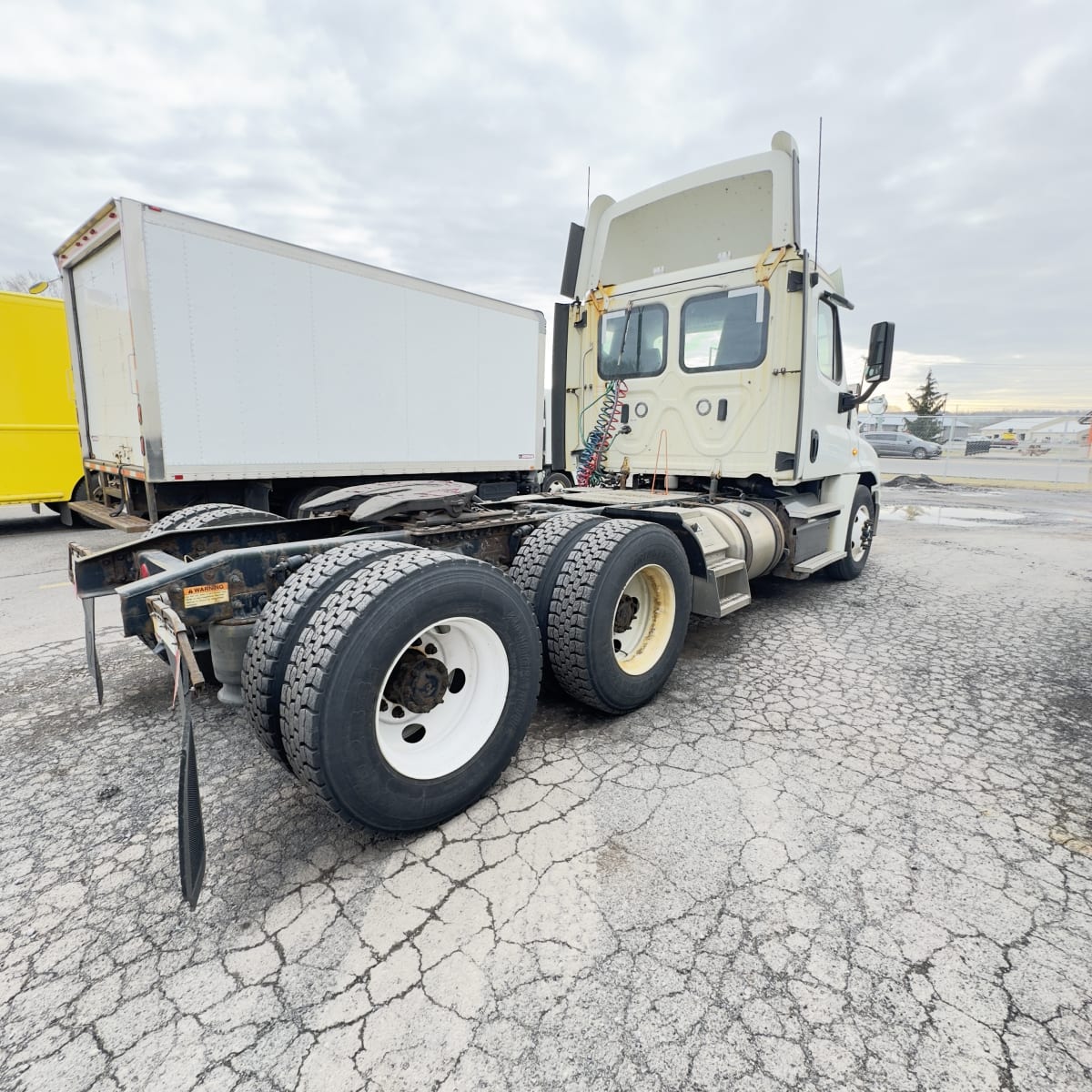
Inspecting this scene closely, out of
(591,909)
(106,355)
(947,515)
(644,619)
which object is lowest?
(591,909)

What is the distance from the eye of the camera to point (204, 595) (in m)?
2.45

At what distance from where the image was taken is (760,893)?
2102mm

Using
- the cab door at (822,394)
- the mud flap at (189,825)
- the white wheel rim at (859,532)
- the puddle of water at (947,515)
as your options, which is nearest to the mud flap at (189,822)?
the mud flap at (189,825)

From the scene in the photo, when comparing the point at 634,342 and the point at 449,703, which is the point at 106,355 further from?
the point at 449,703

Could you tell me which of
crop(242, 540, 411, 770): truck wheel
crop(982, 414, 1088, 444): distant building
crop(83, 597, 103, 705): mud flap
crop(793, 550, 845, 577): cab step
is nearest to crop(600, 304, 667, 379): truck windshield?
crop(793, 550, 845, 577): cab step

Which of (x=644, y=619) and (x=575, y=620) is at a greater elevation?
(x=575, y=620)

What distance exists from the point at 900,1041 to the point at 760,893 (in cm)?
55

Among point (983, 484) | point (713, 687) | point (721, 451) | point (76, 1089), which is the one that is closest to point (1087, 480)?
point (983, 484)

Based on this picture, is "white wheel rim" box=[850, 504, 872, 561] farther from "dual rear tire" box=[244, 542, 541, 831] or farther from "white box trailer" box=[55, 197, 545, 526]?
"white box trailer" box=[55, 197, 545, 526]

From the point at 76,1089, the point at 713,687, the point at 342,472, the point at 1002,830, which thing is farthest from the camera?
the point at 342,472

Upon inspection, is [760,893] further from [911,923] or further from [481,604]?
[481,604]

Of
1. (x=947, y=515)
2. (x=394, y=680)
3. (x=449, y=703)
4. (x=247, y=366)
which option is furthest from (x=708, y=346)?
(x=947, y=515)

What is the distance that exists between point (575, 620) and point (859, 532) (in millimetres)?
4930

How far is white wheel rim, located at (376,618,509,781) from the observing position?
2.45 metres
